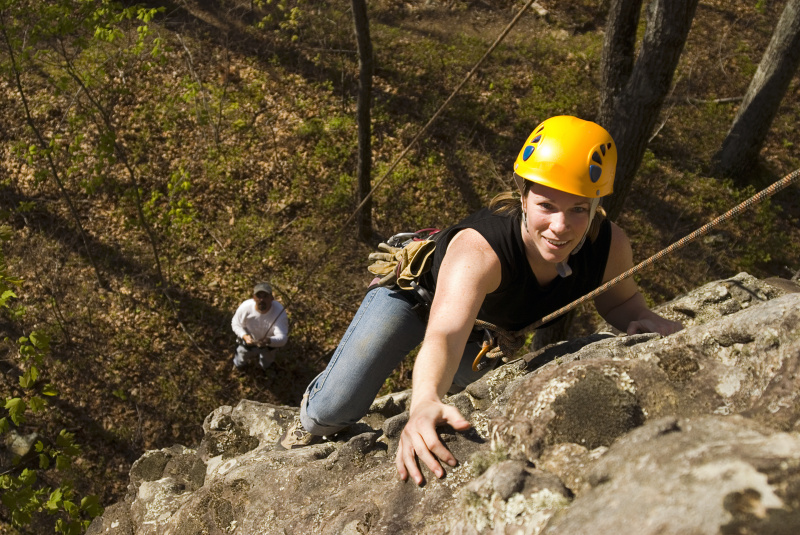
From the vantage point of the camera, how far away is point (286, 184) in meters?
8.74

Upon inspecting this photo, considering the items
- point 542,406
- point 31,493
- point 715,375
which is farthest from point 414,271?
point 31,493

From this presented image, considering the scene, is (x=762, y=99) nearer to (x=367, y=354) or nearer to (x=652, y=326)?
(x=652, y=326)

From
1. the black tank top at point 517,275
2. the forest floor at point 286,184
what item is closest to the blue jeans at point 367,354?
the black tank top at point 517,275

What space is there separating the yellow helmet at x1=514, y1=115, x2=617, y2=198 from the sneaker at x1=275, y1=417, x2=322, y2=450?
77.5 inches

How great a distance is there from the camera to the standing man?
678cm

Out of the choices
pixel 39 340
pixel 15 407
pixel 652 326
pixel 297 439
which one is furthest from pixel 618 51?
pixel 15 407

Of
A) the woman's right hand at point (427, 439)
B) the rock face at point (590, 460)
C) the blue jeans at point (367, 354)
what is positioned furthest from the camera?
the blue jeans at point (367, 354)

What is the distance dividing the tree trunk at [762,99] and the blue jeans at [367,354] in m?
6.92

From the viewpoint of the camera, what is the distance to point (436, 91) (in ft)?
32.1

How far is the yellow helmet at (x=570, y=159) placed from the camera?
8.25 feet

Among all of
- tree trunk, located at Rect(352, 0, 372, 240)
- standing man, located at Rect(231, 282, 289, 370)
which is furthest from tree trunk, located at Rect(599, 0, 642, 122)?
standing man, located at Rect(231, 282, 289, 370)

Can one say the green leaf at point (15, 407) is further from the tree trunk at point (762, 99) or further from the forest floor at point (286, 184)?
the tree trunk at point (762, 99)

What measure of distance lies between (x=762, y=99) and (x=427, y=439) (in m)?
8.22

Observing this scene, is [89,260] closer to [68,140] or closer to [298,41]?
[68,140]
